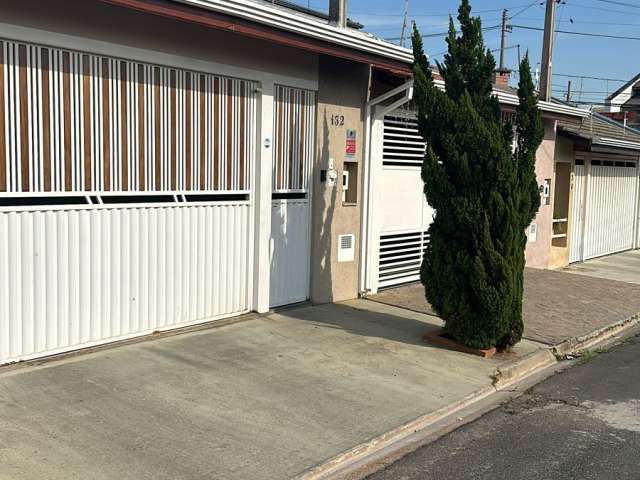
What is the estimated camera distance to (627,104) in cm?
4444

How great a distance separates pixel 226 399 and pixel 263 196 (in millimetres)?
3451

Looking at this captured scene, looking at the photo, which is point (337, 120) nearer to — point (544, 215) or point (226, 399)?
point (226, 399)

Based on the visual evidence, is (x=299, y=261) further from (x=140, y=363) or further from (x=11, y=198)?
(x=11, y=198)

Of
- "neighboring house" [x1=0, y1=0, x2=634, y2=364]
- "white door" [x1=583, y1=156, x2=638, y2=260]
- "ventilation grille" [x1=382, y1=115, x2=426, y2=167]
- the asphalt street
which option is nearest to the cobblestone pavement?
"neighboring house" [x1=0, y1=0, x2=634, y2=364]

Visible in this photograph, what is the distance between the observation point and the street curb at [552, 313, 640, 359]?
852 centimetres

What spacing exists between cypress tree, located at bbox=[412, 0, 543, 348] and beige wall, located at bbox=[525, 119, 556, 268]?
7.44 metres

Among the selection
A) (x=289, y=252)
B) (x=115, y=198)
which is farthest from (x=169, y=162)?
(x=289, y=252)

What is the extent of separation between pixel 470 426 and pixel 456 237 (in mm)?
2466

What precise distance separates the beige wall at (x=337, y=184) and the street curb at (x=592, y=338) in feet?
10.6

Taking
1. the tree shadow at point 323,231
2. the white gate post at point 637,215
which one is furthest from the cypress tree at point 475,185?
the white gate post at point 637,215

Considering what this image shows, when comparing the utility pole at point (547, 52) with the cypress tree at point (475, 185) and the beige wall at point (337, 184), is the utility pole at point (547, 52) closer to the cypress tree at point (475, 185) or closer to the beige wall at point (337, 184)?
the beige wall at point (337, 184)

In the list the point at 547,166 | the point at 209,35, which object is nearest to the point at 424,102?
the point at 209,35

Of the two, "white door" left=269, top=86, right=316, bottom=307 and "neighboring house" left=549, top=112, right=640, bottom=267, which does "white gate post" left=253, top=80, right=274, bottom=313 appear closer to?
"white door" left=269, top=86, right=316, bottom=307

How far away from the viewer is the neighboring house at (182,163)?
21.4 ft
